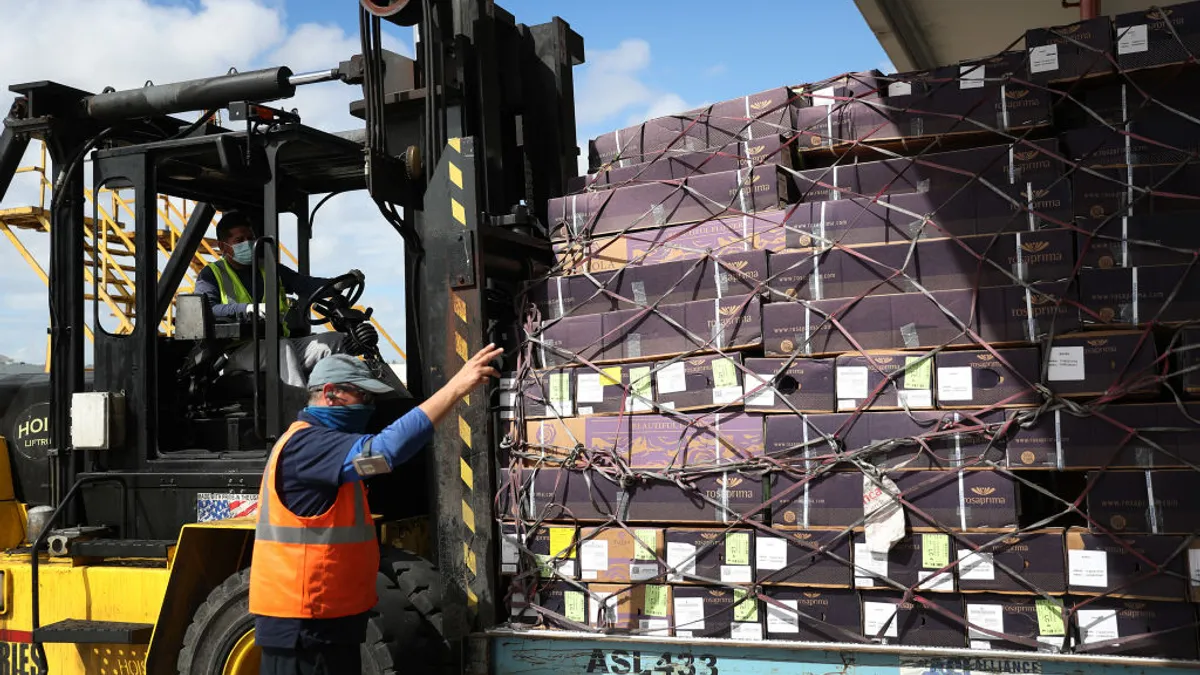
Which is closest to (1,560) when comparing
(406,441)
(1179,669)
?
(406,441)

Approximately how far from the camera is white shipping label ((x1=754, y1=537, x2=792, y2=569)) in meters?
4.16

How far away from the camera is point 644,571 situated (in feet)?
14.4

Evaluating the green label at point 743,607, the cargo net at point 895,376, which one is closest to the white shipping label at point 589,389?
the cargo net at point 895,376

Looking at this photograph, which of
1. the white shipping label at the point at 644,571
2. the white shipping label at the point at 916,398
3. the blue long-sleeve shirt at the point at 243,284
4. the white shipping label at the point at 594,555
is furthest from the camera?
the blue long-sleeve shirt at the point at 243,284

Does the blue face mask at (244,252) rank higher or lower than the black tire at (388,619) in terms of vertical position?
higher

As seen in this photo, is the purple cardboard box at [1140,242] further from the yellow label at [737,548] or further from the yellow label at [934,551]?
the yellow label at [737,548]

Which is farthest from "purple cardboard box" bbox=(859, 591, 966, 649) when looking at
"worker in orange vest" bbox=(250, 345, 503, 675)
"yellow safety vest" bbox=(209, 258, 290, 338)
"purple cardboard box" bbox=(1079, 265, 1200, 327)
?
"yellow safety vest" bbox=(209, 258, 290, 338)

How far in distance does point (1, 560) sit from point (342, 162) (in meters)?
2.61

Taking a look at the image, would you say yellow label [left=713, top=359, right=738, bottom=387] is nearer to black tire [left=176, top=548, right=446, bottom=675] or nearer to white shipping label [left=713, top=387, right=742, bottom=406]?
white shipping label [left=713, top=387, right=742, bottom=406]

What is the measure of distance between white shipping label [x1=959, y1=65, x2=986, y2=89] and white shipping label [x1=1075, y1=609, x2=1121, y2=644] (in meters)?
2.23

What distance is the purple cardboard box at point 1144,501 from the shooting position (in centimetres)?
360

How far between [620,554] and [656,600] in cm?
24

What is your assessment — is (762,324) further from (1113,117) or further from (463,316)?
(1113,117)

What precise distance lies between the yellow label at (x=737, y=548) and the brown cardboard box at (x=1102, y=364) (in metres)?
1.30
